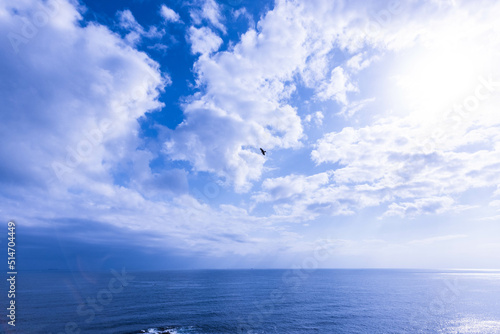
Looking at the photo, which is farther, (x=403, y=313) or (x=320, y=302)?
(x=320, y=302)

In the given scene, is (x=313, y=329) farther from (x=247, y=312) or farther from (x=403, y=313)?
(x=403, y=313)

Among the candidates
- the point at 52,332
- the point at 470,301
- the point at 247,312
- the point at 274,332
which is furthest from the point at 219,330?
the point at 470,301

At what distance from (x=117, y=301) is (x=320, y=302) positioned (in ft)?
261

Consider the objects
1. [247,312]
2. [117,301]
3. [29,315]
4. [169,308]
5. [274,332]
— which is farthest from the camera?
[117,301]

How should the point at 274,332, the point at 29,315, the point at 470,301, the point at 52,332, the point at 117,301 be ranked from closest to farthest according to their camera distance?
the point at 52,332, the point at 274,332, the point at 29,315, the point at 117,301, the point at 470,301

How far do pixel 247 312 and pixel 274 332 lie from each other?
19.8m

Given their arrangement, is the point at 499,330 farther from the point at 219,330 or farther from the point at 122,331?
the point at 122,331

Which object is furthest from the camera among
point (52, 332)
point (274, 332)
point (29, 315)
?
point (29, 315)

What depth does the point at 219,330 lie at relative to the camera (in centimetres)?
5738

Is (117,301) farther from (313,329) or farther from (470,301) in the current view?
(470,301)

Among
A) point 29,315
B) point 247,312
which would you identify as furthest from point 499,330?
point 29,315

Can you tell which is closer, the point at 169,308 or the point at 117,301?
the point at 169,308

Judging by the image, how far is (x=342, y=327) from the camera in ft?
203

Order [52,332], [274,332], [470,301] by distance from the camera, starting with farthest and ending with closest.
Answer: [470,301], [274,332], [52,332]
